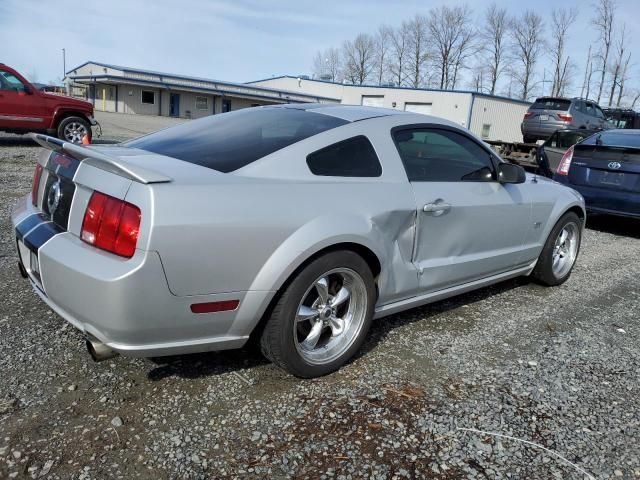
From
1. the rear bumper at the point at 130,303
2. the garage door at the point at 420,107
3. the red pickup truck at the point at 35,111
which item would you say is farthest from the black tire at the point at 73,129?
the garage door at the point at 420,107

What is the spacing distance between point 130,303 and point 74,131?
11.3 metres

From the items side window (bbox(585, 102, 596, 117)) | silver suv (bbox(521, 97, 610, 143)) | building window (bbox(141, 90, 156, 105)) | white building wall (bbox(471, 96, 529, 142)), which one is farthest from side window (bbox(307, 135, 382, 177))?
building window (bbox(141, 90, 156, 105))

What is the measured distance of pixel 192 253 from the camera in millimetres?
2205

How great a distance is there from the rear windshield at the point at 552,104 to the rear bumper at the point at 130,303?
55.4ft

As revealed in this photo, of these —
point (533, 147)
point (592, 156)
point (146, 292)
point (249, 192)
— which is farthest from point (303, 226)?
point (533, 147)

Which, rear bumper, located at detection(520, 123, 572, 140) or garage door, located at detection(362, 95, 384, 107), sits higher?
garage door, located at detection(362, 95, 384, 107)

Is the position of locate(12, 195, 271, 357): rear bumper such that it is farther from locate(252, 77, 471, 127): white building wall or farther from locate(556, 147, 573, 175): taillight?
locate(252, 77, 471, 127): white building wall

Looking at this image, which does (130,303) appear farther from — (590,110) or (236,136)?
(590,110)

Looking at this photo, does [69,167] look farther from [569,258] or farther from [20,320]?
[569,258]

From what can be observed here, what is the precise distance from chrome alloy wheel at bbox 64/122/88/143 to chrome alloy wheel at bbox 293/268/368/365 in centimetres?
1080

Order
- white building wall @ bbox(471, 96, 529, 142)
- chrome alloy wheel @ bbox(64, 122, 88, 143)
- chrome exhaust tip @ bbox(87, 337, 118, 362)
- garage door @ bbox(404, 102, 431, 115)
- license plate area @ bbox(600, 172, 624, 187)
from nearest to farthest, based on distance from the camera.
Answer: chrome exhaust tip @ bbox(87, 337, 118, 362), license plate area @ bbox(600, 172, 624, 187), chrome alloy wheel @ bbox(64, 122, 88, 143), white building wall @ bbox(471, 96, 529, 142), garage door @ bbox(404, 102, 431, 115)

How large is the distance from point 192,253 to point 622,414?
2.35 metres

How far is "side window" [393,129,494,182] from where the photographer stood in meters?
3.24

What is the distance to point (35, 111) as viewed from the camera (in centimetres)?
1139
